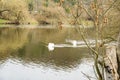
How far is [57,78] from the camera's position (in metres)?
23.7

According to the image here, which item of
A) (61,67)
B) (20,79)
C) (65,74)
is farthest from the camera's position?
(61,67)

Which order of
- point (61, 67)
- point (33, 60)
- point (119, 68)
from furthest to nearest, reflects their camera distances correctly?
point (33, 60) < point (61, 67) < point (119, 68)

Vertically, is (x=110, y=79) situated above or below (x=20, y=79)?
above

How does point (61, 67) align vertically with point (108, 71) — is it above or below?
below

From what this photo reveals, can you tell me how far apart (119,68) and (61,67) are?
22.1 meters

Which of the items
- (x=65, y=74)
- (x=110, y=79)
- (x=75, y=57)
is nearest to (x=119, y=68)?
(x=110, y=79)

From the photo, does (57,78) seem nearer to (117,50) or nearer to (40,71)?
(40,71)

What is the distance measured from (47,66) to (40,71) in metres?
1.74

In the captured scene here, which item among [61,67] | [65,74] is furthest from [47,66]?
[65,74]

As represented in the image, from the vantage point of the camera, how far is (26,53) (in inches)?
1373

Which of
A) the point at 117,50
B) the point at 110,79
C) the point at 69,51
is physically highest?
the point at 117,50

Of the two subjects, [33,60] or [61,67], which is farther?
[33,60]

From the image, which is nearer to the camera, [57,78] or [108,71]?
[108,71]

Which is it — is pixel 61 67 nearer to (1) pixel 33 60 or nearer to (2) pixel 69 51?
(1) pixel 33 60
